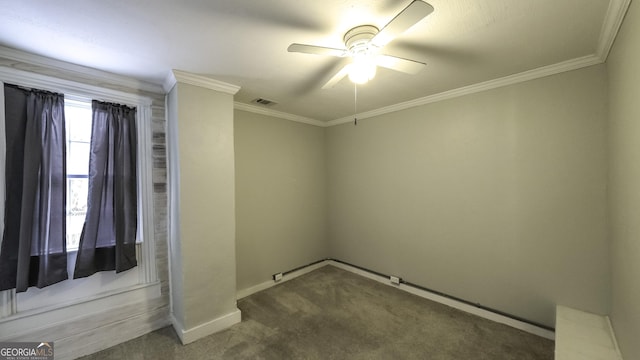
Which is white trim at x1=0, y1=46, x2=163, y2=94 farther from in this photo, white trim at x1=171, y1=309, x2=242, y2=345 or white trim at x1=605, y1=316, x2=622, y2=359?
white trim at x1=605, y1=316, x2=622, y2=359

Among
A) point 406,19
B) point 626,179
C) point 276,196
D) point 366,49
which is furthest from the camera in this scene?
point 276,196

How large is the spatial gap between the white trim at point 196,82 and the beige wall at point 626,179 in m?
Result: 2.74

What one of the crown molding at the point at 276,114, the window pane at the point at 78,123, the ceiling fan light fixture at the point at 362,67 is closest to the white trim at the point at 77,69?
the window pane at the point at 78,123

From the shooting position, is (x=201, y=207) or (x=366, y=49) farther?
(x=201, y=207)

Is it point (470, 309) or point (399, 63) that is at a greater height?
point (399, 63)

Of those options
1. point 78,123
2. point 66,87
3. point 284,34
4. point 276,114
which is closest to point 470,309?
point 284,34

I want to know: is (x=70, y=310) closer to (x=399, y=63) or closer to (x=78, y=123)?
(x=78, y=123)

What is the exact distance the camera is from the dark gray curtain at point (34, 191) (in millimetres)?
1769

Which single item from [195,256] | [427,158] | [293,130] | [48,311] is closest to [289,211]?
[293,130]

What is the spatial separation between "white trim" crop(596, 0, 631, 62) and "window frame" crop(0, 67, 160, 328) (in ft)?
11.3

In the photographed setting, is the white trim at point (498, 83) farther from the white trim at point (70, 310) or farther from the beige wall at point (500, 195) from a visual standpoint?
the white trim at point (70, 310)

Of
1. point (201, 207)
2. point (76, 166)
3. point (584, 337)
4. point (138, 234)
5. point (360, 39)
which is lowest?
point (584, 337)

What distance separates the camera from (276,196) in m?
3.46

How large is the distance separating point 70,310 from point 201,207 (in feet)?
4.14
